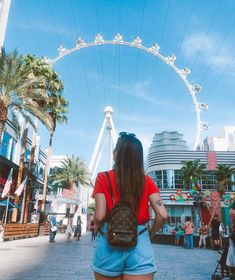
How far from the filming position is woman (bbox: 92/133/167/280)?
1799mm

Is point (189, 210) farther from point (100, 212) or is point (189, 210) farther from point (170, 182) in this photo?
point (100, 212)

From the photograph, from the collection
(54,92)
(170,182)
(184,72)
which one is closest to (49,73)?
(54,92)

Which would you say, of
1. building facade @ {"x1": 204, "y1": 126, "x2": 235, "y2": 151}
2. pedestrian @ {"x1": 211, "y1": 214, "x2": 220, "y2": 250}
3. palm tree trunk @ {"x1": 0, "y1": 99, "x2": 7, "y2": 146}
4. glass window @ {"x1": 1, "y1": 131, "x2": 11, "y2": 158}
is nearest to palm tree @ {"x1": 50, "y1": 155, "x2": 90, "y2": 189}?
glass window @ {"x1": 1, "y1": 131, "x2": 11, "y2": 158}

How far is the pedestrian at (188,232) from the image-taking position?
615 inches

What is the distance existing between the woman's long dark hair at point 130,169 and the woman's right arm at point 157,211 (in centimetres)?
12

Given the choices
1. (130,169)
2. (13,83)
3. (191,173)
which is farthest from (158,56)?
(130,169)

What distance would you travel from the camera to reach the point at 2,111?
16.5 meters

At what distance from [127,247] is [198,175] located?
4765 cm

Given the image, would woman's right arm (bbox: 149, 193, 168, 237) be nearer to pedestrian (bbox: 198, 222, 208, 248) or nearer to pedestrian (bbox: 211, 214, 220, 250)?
pedestrian (bbox: 211, 214, 220, 250)

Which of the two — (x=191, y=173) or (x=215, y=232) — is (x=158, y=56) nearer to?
(x=191, y=173)

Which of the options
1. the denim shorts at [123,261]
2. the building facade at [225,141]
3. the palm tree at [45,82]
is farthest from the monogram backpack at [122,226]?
the building facade at [225,141]

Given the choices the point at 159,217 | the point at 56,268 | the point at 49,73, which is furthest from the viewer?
the point at 49,73

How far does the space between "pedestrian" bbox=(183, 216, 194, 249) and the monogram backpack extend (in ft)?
48.2

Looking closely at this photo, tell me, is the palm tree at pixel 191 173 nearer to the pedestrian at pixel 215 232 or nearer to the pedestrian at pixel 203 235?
the pedestrian at pixel 203 235
